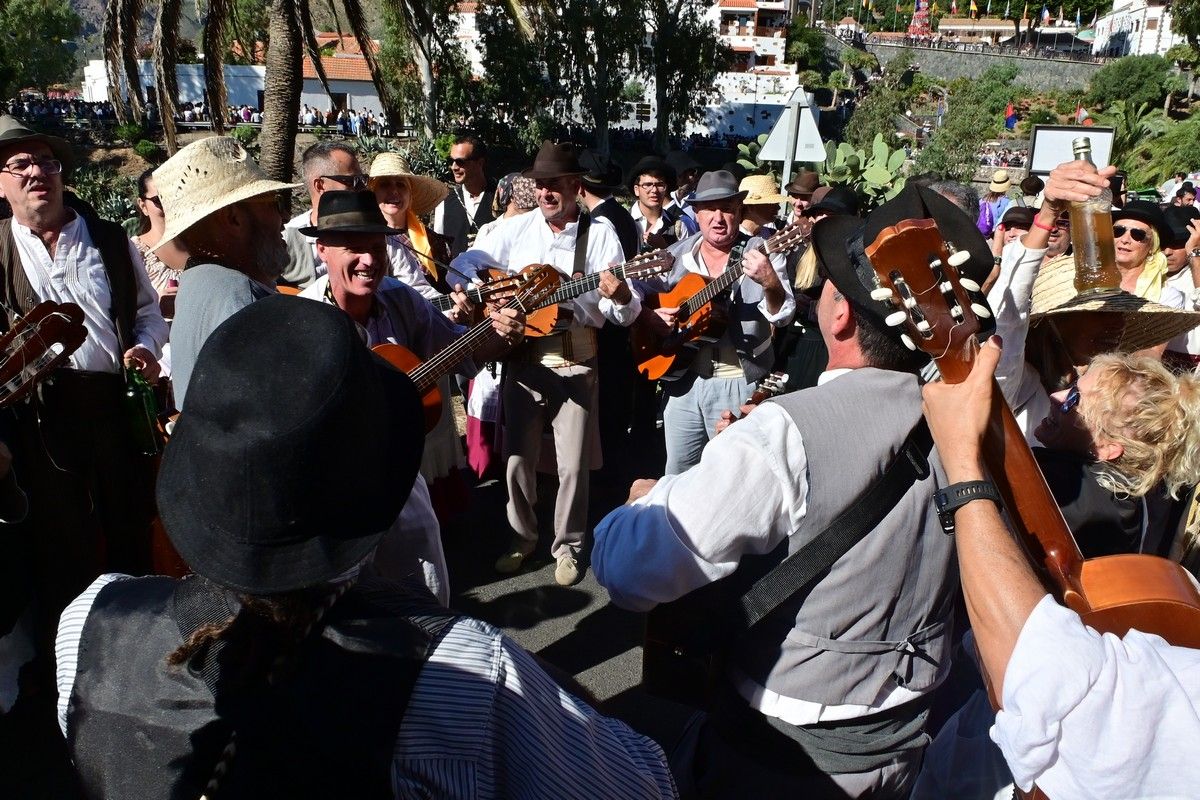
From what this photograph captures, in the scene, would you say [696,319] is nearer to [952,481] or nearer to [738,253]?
[738,253]

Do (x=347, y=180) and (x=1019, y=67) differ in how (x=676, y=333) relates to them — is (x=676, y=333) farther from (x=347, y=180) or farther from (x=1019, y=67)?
(x=1019, y=67)

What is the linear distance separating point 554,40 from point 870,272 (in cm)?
4172

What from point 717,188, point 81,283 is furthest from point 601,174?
point 81,283

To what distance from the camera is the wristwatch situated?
4.81 feet

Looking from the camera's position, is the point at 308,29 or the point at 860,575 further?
the point at 308,29

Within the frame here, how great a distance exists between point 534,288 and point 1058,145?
384 centimetres

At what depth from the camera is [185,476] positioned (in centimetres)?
120

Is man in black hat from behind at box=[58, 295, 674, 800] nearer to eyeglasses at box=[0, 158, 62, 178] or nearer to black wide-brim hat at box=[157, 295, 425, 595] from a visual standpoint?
black wide-brim hat at box=[157, 295, 425, 595]

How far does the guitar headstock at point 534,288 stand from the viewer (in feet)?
13.5

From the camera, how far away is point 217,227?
2600mm

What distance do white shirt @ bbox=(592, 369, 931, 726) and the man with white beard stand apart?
1352 mm

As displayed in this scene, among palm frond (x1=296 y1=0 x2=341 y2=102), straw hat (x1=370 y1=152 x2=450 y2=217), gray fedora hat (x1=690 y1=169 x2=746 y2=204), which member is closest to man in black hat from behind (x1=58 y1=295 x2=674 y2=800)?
gray fedora hat (x1=690 y1=169 x2=746 y2=204)

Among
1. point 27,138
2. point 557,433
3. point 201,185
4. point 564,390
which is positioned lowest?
point 557,433

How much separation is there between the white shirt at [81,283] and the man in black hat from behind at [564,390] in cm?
180
